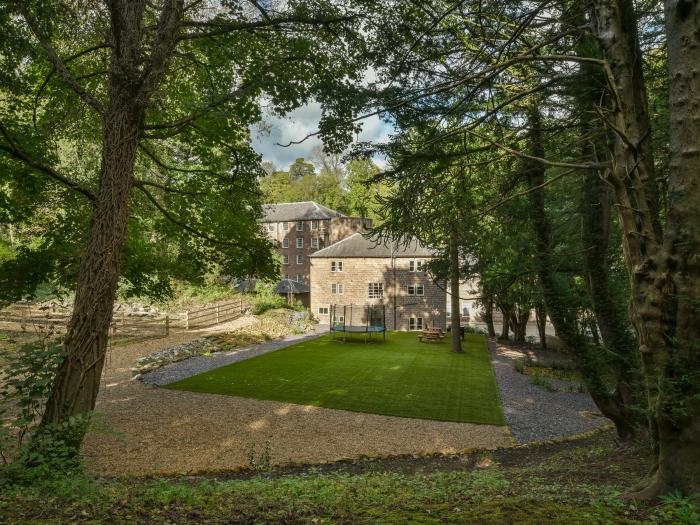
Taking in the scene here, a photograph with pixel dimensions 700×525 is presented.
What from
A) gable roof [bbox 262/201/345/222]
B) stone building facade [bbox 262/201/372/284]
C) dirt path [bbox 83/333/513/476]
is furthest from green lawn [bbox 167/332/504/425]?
gable roof [bbox 262/201/345/222]

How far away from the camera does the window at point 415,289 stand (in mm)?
34250

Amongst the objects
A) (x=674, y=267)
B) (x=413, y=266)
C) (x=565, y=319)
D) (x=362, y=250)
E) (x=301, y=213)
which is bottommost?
(x=565, y=319)

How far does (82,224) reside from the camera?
9219 mm

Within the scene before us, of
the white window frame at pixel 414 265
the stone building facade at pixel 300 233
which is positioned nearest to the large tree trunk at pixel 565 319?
the white window frame at pixel 414 265

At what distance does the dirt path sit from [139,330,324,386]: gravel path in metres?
2.09

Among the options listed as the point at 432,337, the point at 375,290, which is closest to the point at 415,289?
the point at 375,290

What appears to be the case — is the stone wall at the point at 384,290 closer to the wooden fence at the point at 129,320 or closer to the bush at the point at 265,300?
the bush at the point at 265,300

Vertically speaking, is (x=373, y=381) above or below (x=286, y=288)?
below

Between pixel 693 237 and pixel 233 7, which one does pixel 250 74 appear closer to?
pixel 233 7

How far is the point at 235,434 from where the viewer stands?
10.2 m

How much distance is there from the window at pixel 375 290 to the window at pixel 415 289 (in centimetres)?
215

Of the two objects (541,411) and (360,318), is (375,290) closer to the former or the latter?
(360,318)

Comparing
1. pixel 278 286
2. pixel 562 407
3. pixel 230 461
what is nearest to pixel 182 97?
pixel 230 461

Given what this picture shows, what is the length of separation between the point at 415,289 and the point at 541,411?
850 inches
